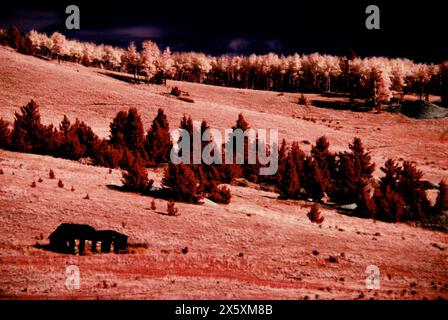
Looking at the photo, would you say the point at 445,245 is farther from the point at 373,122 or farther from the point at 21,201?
the point at 373,122

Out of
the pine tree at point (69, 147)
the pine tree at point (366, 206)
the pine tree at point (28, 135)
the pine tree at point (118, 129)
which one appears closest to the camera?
the pine tree at point (366, 206)

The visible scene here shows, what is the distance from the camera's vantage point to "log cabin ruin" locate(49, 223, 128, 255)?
19.7m

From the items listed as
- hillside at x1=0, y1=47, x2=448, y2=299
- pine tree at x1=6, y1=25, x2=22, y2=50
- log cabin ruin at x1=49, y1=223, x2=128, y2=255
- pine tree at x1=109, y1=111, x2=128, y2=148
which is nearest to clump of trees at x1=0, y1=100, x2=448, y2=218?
pine tree at x1=109, y1=111, x2=128, y2=148

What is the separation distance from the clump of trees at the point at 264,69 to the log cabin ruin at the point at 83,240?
8679 cm

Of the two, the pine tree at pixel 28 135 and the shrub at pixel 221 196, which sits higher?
the pine tree at pixel 28 135

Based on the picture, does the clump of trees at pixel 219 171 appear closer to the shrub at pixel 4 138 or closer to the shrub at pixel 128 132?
the shrub at pixel 4 138

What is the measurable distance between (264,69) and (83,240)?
414 feet

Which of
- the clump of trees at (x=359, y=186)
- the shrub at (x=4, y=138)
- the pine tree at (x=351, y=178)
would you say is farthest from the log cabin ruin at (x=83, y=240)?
the pine tree at (x=351, y=178)

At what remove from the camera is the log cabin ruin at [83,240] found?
19.7 metres

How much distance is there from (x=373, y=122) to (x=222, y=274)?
77.8 metres

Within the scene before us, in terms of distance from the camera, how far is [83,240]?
19.8 metres

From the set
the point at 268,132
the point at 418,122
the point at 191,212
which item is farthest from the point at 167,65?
the point at 191,212

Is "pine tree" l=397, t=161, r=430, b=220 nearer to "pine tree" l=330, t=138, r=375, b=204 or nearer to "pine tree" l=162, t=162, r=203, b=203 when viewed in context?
"pine tree" l=330, t=138, r=375, b=204
